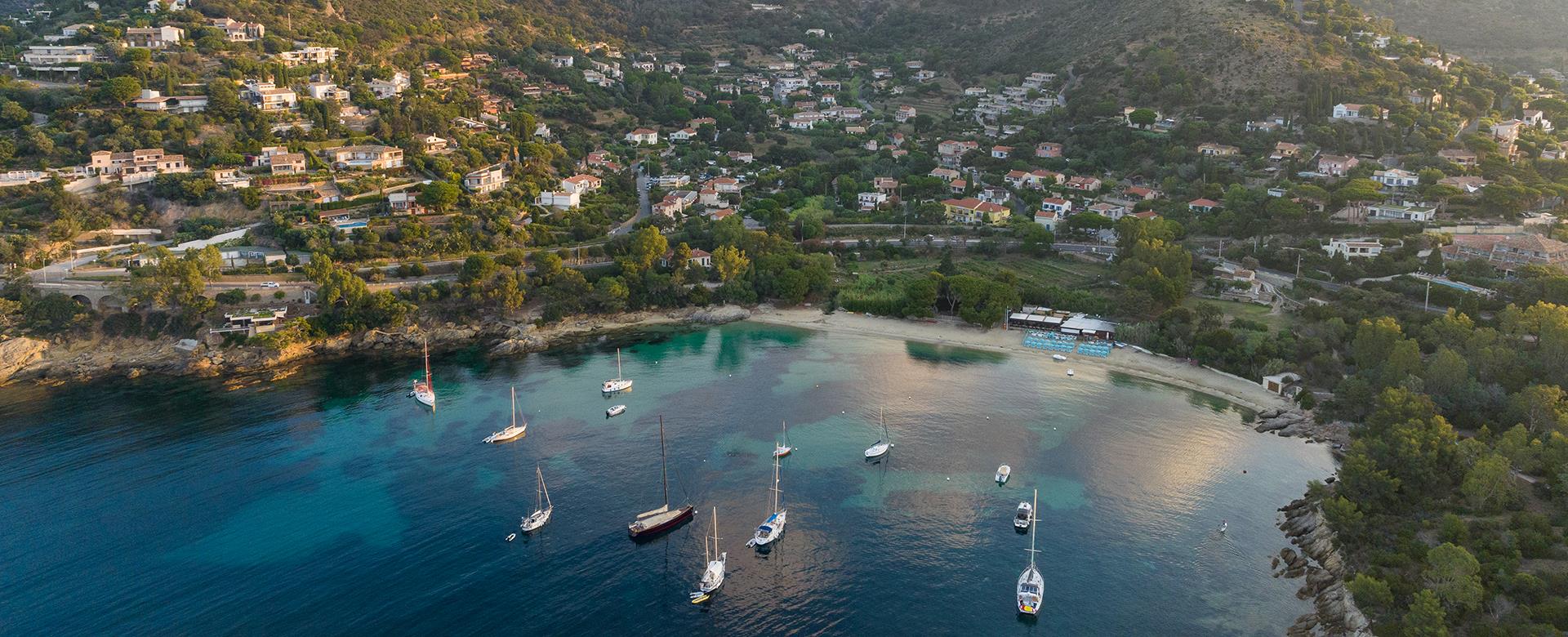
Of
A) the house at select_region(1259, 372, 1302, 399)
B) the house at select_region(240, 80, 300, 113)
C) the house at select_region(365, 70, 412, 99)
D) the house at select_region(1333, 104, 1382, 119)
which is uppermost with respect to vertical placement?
the house at select_region(365, 70, 412, 99)

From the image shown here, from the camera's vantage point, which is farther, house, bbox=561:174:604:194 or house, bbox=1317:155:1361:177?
house, bbox=561:174:604:194

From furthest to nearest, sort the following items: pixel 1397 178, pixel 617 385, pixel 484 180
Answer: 1. pixel 484 180
2. pixel 1397 178
3. pixel 617 385

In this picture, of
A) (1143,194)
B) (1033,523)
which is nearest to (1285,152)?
(1143,194)

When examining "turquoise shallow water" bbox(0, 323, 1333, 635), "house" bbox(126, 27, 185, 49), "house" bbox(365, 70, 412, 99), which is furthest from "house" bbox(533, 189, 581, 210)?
"house" bbox(126, 27, 185, 49)

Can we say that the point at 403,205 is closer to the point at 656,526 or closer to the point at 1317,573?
the point at 656,526

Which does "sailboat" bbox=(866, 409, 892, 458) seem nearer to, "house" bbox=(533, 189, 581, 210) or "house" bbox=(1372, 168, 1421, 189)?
"house" bbox=(533, 189, 581, 210)

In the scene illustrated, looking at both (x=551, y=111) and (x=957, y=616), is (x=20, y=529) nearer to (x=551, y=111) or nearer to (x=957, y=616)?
(x=957, y=616)

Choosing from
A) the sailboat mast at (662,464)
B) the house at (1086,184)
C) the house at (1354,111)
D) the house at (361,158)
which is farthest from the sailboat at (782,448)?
the house at (1354,111)

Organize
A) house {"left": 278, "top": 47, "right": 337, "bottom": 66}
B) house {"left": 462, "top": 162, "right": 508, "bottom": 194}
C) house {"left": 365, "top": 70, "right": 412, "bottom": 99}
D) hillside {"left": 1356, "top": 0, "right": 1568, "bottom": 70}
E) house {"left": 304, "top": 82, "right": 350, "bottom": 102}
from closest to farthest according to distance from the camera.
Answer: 1. house {"left": 462, "top": 162, "right": 508, "bottom": 194}
2. house {"left": 304, "top": 82, "right": 350, "bottom": 102}
3. house {"left": 365, "top": 70, "right": 412, "bottom": 99}
4. house {"left": 278, "top": 47, "right": 337, "bottom": 66}
5. hillside {"left": 1356, "top": 0, "right": 1568, "bottom": 70}
